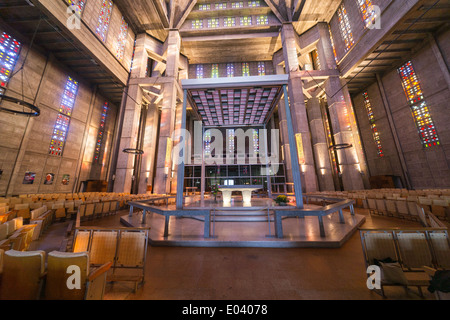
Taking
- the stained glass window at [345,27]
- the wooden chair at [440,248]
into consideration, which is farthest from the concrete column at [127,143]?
the stained glass window at [345,27]

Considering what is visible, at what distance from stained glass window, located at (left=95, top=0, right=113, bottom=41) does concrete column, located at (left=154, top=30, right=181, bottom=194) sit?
584 centimetres

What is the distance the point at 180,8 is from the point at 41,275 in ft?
88.7

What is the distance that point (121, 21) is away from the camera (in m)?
17.0

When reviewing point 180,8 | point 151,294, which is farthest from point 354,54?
point 151,294

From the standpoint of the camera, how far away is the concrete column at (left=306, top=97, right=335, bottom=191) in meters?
15.9

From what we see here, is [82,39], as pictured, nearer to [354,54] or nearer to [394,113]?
[354,54]

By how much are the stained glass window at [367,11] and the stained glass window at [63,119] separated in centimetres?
2989

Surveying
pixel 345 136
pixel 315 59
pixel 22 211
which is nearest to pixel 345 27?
pixel 315 59

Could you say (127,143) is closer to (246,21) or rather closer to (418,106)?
(246,21)

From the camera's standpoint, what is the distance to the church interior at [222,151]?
7.66 ft

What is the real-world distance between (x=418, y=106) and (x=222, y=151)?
1914 centimetres

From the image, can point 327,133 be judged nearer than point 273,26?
No

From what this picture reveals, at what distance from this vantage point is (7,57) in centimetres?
1181

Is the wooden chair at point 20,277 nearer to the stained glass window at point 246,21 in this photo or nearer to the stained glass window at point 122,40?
the stained glass window at point 122,40
